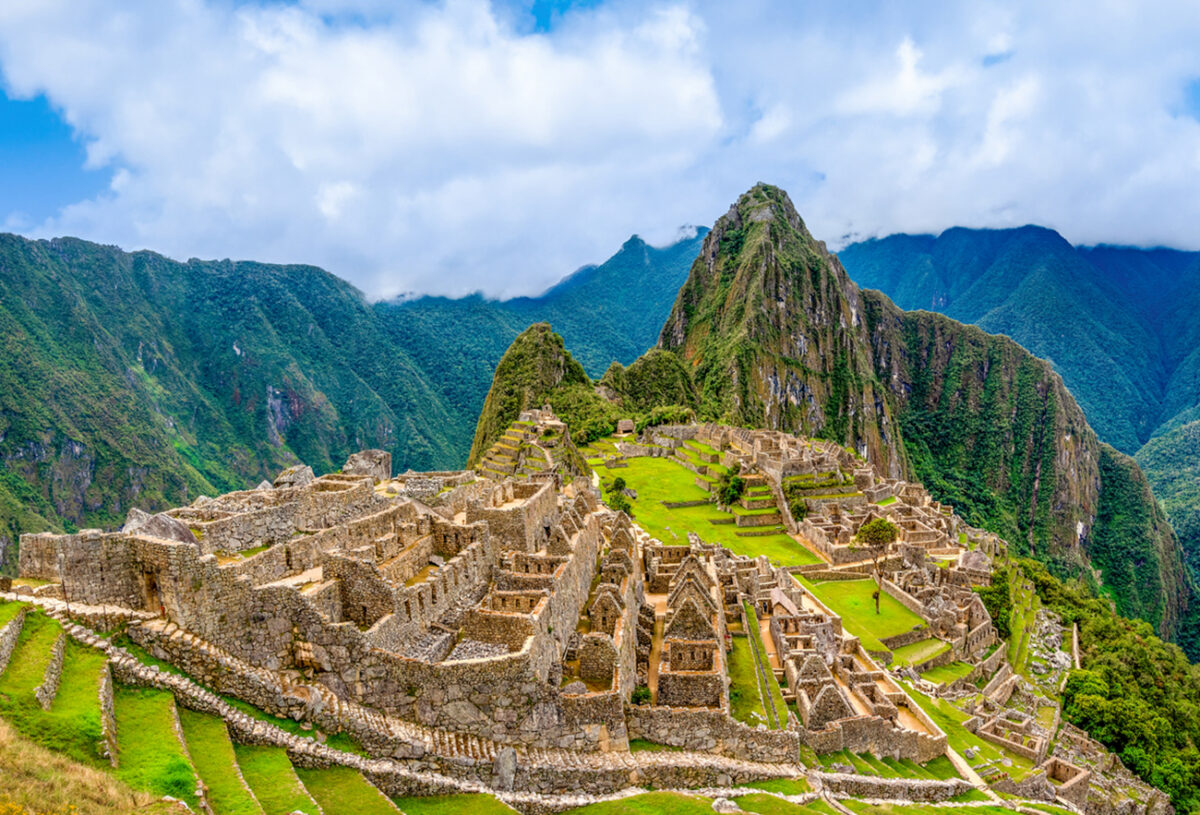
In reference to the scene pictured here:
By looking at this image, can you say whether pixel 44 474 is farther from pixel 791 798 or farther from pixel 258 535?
pixel 791 798

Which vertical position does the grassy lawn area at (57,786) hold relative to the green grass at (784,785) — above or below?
above

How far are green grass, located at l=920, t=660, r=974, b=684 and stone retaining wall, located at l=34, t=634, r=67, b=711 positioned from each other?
39172 millimetres

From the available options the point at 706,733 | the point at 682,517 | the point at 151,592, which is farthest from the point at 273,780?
the point at 682,517

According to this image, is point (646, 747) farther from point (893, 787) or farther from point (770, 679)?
point (893, 787)

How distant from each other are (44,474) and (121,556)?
5121 inches

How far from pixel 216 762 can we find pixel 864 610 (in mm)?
40667

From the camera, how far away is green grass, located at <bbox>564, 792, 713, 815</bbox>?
15945 mm

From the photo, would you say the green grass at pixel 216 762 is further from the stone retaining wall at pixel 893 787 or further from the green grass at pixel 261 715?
the stone retaining wall at pixel 893 787

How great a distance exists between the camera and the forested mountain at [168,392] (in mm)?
118625

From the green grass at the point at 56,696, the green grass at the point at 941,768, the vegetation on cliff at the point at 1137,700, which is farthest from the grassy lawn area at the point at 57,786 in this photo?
the vegetation on cliff at the point at 1137,700

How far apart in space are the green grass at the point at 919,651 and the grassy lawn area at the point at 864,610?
98 centimetres

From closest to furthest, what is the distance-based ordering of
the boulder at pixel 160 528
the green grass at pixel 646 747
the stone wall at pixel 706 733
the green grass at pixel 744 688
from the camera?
the boulder at pixel 160 528 < the green grass at pixel 646 747 < the stone wall at pixel 706 733 < the green grass at pixel 744 688

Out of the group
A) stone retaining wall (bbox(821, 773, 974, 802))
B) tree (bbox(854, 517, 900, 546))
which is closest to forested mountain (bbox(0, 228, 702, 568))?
tree (bbox(854, 517, 900, 546))

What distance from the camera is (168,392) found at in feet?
524
